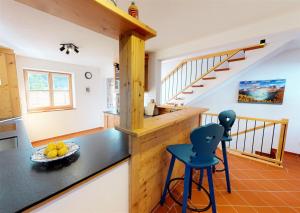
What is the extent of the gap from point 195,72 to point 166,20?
3.01 m

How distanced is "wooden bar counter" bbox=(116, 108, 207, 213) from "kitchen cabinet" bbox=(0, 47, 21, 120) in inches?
127

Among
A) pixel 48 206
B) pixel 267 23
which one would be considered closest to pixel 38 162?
pixel 48 206

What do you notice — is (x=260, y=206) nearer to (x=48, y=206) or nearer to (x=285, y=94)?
(x=48, y=206)

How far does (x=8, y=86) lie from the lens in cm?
287

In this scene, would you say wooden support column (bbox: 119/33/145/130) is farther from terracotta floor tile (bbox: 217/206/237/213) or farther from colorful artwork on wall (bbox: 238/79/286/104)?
colorful artwork on wall (bbox: 238/79/286/104)

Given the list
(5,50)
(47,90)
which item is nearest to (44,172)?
(5,50)

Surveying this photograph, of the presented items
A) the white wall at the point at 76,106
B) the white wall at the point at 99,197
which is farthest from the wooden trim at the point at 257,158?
the white wall at the point at 76,106

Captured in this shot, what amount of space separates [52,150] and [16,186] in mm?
270

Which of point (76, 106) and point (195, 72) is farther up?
point (195, 72)

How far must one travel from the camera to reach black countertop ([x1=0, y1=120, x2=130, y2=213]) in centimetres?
66

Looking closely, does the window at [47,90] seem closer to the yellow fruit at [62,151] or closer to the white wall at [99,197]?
the yellow fruit at [62,151]

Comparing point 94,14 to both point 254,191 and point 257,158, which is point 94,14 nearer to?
point 254,191

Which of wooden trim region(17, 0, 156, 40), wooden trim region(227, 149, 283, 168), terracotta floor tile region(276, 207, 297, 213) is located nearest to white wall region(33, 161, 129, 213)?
wooden trim region(17, 0, 156, 40)

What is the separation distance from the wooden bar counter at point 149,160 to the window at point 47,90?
4.06 metres
